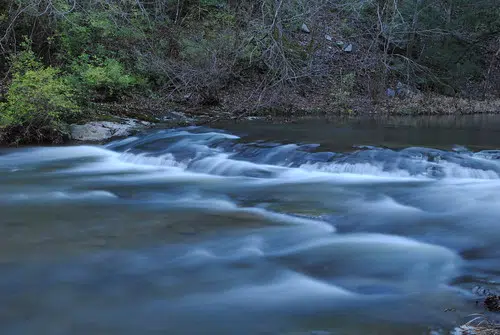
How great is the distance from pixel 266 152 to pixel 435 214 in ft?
14.6

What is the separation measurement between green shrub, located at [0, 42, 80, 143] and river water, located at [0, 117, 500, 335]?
0.76 metres

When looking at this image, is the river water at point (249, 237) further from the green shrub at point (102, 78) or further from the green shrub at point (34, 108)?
the green shrub at point (102, 78)

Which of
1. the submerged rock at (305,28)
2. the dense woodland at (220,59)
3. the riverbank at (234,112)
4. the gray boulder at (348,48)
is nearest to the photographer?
the dense woodland at (220,59)

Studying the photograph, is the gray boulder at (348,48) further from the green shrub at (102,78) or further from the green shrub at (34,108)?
the green shrub at (34,108)

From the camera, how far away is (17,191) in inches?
325

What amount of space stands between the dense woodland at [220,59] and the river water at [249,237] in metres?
2.51

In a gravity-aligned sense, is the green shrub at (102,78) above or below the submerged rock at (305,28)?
below

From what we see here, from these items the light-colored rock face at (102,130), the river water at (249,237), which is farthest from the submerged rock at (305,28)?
the river water at (249,237)

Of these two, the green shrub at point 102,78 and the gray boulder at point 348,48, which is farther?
the gray boulder at point 348,48

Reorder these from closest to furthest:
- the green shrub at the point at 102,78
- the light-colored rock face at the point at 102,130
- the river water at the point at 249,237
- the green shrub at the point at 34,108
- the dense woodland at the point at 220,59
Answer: the river water at the point at 249,237, the green shrub at the point at 34,108, the dense woodland at the point at 220,59, the light-colored rock face at the point at 102,130, the green shrub at the point at 102,78

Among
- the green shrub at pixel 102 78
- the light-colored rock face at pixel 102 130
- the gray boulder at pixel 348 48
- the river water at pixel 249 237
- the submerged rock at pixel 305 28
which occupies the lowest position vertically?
the river water at pixel 249 237

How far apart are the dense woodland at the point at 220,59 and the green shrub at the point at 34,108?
0.03 metres

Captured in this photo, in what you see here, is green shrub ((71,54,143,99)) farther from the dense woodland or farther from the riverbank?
the riverbank

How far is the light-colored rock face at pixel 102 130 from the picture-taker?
42.7 feet
